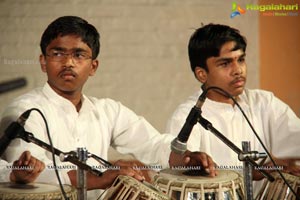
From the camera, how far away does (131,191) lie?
8.44 feet

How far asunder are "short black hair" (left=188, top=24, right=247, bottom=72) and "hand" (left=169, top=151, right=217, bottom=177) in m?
0.59

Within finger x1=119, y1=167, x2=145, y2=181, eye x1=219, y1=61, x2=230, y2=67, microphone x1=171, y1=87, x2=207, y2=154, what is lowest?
finger x1=119, y1=167, x2=145, y2=181

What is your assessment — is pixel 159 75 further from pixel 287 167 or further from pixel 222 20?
pixel 287 167

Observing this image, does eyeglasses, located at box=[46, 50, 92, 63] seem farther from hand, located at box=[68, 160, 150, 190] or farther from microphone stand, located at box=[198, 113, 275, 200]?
microphone stand, located at box=[198, 113, 275, 200]

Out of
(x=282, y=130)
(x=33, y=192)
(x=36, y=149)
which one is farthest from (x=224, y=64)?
(x=33, y=192)

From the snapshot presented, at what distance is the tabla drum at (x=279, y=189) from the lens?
2.90 metres

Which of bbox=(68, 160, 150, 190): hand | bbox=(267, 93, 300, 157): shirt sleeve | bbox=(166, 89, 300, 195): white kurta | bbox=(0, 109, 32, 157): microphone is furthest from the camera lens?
bbox=(267, 93, 300, 157): shirt sleeve

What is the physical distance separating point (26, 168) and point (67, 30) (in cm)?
77

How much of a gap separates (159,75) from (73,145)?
63cm

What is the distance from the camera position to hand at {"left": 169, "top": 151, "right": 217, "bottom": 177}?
9.33 ft

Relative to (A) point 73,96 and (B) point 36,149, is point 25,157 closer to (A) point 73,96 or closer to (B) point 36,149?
(B) point 36,149

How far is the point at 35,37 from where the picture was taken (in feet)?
10.3

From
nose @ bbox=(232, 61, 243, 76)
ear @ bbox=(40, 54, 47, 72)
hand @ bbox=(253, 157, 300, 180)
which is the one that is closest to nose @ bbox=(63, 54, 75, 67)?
ear @ bbox=(40, 54, 47, 72)

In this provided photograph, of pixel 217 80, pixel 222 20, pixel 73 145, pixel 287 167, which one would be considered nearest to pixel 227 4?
pixel 222 20
